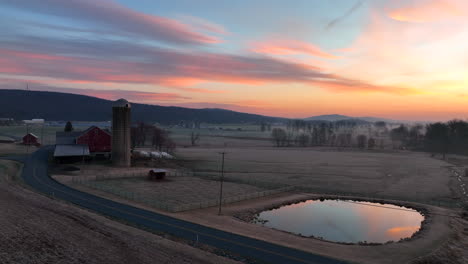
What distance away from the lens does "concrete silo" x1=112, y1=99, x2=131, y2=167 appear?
73.6 metres

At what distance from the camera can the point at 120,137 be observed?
2923 inches

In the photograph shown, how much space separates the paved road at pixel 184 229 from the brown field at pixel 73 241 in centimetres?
276

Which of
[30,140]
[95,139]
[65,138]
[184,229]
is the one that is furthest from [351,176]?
[30,140]

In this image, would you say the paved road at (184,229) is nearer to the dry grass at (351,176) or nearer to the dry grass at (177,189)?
the dry grass at (177,189)

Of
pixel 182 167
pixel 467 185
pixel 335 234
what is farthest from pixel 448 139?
pixel 335 234

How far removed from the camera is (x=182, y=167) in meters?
82.9

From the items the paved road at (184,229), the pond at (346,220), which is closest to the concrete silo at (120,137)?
the paved road at (184,229)

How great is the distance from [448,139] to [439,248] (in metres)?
143

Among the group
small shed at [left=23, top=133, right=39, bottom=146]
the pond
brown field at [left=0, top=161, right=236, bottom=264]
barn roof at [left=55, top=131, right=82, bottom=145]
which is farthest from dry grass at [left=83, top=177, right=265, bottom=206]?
small shed at [left=23, top=133, right=39, bottom=146]

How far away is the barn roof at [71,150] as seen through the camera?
71475 mm

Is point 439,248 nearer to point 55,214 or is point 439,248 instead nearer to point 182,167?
point 55,214

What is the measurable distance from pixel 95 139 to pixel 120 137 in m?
8.11

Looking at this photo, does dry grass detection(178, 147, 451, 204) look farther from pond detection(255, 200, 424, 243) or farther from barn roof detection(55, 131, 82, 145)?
barn roof detection(55, 131, 82, 145)

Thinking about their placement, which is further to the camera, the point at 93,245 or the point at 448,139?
the point at 448,139
